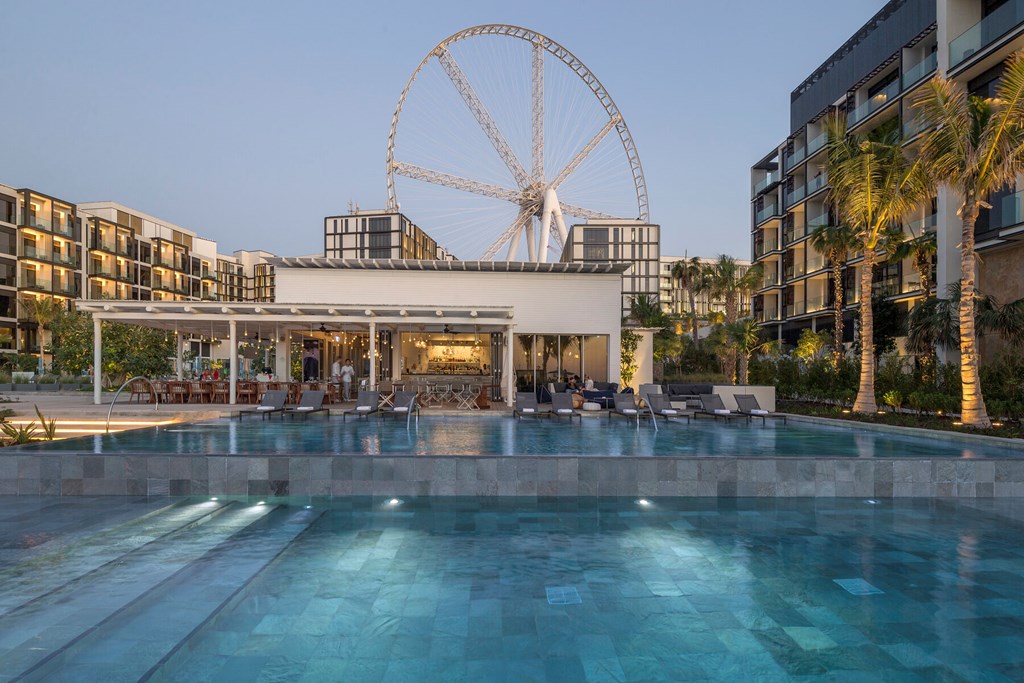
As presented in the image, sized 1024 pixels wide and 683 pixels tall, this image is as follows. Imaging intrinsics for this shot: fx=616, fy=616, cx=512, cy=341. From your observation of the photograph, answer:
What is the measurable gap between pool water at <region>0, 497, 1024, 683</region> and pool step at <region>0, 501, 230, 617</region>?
3cm

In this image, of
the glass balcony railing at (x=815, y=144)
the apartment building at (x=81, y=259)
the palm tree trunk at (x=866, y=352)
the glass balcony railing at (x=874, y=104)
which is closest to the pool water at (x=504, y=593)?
the palm tree trunk at (x=866, y=352)

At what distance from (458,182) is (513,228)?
13.5 feet

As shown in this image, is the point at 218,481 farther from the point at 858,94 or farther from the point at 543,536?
the point at 858,94

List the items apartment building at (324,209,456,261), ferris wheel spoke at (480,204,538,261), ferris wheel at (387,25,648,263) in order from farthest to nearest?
apartment building at (324,209,456,261), ferris wheel spoke at (480,204,538,261), ferris wheel at (387,25,648,263)

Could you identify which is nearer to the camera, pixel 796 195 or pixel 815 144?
pixel 815 144

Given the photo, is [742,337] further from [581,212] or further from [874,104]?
[581,212]

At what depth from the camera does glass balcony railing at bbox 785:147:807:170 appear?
112 ft

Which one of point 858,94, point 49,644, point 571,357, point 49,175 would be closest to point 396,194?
point 571,357

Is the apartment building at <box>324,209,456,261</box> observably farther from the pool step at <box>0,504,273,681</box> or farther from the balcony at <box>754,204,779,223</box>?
the pool step at <box>0,504,273,681</box>

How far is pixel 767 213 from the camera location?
38.3 metres

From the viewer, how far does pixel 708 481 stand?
25.7 feet

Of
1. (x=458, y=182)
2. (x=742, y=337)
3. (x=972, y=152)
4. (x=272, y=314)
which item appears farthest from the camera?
(x=458, y=182)

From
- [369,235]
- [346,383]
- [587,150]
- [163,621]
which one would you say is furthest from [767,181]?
[369,235]

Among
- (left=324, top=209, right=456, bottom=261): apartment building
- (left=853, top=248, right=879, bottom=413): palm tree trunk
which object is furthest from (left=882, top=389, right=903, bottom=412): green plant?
(left=324, top=209, right=456, bottom=261): apartment building
